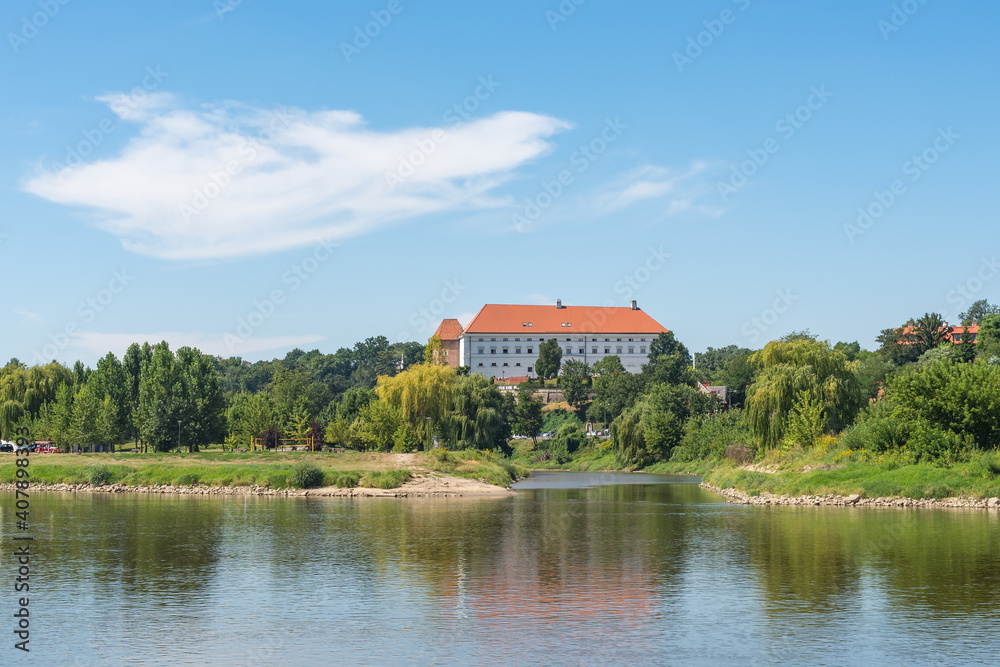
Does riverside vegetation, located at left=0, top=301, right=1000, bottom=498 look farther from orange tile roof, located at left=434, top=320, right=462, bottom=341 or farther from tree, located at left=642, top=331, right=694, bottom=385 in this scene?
orange tile roof, located at left=434, top=320, right=462, bottom=341

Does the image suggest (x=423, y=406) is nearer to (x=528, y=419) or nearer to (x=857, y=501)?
(x=857, y=501)

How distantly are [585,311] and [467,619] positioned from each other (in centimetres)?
15998

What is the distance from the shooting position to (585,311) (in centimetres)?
17888

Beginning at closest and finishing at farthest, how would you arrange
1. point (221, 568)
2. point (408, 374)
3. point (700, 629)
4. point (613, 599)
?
point (700, 629)
point (613, 599)
point (221, 568)
point (408, 374)

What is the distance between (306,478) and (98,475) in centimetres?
1698

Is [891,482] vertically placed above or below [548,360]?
below

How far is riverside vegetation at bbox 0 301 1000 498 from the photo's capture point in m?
46.8

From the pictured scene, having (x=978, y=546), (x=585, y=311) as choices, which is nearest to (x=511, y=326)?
(x=585, y=311)

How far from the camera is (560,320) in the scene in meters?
176

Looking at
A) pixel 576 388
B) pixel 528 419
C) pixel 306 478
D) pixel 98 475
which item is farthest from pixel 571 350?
pixel 98 475

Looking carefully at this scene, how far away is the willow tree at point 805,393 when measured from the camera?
190 feet

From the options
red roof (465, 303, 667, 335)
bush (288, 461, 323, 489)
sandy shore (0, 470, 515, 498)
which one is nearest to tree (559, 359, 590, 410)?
red roof (465, 303, 667, 335)

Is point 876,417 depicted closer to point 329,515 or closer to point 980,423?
point 980,423

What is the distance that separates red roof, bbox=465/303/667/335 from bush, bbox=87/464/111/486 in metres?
107
